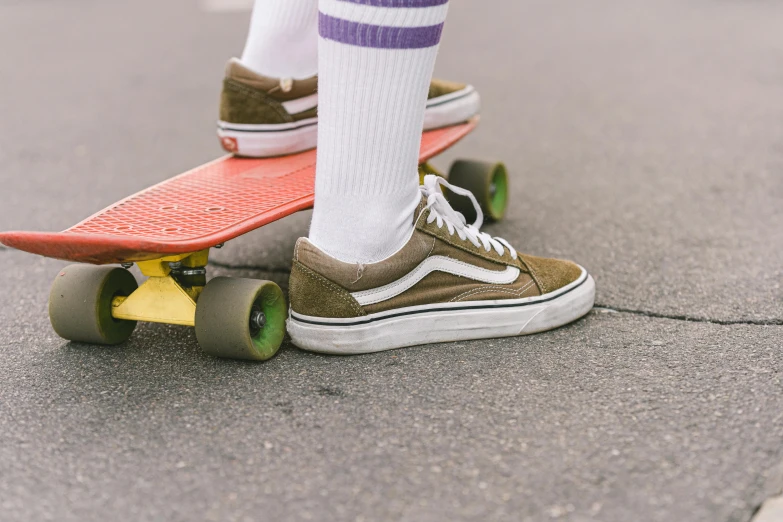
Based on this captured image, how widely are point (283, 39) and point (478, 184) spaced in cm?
67

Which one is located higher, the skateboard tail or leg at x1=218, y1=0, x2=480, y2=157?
leg at x1=218, y1=0, x2=480, y2=157

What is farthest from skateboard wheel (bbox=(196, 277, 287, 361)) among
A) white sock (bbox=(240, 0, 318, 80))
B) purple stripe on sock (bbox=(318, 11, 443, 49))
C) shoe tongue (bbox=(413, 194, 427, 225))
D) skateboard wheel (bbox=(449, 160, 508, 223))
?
skateboard wheel (bbox=(449, 160, 508, 223))

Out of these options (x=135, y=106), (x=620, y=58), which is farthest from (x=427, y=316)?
(x=620, y=58)

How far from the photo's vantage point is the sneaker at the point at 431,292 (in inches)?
65.0

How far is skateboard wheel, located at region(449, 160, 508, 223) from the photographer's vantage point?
2.49 metres

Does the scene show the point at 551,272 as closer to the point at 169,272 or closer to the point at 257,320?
the point at 257,320

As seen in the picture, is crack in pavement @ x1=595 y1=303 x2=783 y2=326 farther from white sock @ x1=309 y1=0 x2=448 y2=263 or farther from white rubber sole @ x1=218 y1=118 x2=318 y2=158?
white rubber sole @ x1=218 y1=118 x2=318 y2=158

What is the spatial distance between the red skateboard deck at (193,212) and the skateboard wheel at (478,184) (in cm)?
15

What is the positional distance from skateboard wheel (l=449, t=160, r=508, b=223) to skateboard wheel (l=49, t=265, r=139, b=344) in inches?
40.5

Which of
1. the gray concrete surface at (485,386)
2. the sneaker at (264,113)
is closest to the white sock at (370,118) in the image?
the gray concrete surface at (485,386)

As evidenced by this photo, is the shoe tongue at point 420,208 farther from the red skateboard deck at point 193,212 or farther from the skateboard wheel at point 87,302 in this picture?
the skateboard wheel at point 87,302

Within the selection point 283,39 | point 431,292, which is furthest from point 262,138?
point 431,292

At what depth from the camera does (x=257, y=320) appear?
1.65 meters

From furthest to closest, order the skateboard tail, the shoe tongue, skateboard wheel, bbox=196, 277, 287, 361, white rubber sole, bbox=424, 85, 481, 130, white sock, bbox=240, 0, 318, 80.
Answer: white rubber sole, bbox=424, 85, 481, 130 < white sock, bbox=240, 0, 318, 80 < the shoe tongue < skateboard wheel, bbox=196, 277, 287, 361 < the skateboard tail
